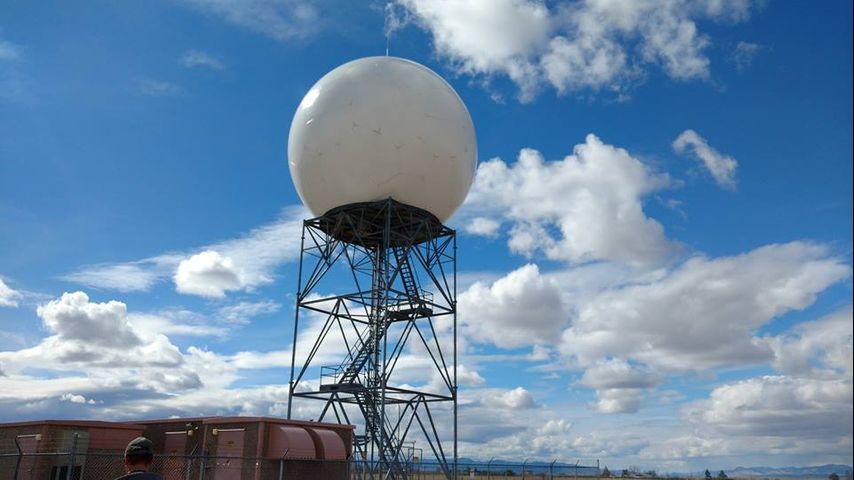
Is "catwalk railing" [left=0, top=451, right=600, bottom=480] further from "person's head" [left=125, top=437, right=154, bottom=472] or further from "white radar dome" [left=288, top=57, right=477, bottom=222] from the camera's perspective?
"person's head" [left=125, top=437, right=154, bottom=472]

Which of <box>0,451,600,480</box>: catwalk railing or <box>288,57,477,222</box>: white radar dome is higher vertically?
<box>288,57,477,222</box>: white radar dome

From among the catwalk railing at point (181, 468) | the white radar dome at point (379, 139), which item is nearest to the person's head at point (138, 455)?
the catwalk railing at point (181, 468)

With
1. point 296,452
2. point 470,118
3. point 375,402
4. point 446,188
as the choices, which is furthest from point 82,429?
point 470,118

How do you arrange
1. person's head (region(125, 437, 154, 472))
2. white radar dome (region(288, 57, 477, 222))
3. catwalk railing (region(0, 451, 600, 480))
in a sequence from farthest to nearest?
white radar dome (region(288, 57, 477, 222))
catwalk railing (region(0, 451, 600, 480))
person's head (region(125, 437, 154, 472))

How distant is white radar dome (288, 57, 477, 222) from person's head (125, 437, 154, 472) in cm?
1977

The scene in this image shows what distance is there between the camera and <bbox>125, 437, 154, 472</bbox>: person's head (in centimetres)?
573

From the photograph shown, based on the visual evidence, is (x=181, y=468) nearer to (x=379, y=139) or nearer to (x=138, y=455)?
(x=379, y=139)

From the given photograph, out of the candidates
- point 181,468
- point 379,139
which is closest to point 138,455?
point 181,468

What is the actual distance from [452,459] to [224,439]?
857 centimetres

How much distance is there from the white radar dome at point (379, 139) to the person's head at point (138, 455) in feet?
64.9

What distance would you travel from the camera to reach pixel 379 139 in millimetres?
24984

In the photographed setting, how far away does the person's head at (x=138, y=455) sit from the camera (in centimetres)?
573

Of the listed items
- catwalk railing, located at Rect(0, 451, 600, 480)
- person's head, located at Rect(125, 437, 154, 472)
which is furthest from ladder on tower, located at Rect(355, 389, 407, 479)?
person's head, located at Rect(125, 437, 154, 472)

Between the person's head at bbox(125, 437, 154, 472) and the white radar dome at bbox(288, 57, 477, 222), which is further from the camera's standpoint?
the white radar dome at bbox(288, 57, 477, 222)
